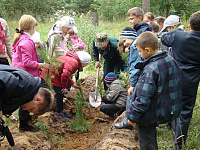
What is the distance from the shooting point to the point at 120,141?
315cm

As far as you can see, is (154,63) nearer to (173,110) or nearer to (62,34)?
(173,110)

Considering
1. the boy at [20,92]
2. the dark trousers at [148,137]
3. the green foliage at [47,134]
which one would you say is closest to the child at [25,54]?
the green foliage at [47,134]

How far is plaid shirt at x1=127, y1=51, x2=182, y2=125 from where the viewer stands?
2.32 m

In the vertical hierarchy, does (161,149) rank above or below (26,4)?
below

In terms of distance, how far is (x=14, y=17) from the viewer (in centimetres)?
1700

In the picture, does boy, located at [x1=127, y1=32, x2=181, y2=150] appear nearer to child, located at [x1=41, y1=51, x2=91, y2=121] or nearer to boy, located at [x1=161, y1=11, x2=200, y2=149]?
boy, located at [x1=161, y1=11, x2=200, y2=149]

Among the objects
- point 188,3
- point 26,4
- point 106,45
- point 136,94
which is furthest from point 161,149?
point 26,4

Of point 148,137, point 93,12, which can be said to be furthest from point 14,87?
point 93,12

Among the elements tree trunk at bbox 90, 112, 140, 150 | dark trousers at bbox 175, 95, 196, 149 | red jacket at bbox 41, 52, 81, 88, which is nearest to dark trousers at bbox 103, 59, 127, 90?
red jacket at bbox 41, 52, 81, 88

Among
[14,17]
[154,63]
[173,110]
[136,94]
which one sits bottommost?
[173,110]

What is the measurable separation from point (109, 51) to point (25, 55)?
7.84 feet

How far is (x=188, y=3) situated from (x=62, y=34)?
546 inches

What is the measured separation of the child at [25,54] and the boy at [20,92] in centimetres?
106

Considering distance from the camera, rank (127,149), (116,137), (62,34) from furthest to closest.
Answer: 1. (62,34)
2. (116,137)
3. (127,149)
